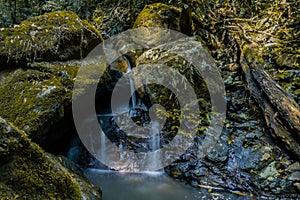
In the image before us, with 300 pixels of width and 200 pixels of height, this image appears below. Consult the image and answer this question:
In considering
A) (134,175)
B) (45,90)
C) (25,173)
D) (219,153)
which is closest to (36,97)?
(45,90)

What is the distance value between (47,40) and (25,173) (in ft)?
11.1

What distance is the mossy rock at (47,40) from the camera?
4797 mm

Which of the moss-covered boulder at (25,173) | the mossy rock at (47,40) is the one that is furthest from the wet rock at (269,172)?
the mossy rock at (47,40)

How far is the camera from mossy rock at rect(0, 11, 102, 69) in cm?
480

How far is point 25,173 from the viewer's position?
2.36m

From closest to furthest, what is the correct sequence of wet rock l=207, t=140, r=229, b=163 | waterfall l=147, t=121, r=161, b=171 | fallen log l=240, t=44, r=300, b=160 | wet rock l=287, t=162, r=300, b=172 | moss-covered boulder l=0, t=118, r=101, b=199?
1. moss-covered boulder l=0, t=118, r=101, b=199
2. wet rock l=287, t=162, r=300, b=172
3. fallen log l=240, t=44, r=300, b=160
4. wet rock l=207, t=140, r=229, b=163
5. waterfall l=147, t=121, r=161, b=171

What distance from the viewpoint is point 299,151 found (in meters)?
4.08

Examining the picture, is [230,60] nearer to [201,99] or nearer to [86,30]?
[201,99]

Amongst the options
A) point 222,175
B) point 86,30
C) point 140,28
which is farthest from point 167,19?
point 222,175

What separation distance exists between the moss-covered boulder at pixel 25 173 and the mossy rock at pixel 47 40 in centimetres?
289

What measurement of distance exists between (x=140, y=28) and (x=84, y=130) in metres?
3.53

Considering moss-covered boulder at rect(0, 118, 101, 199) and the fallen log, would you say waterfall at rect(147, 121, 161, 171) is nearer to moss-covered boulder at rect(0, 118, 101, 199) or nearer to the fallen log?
the fallen log

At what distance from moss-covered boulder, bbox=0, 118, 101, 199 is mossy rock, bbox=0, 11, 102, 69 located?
2892mm

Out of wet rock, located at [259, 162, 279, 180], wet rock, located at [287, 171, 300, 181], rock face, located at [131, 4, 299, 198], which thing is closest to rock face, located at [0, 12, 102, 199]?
rock face, located at [131, 4, 299, 198]
